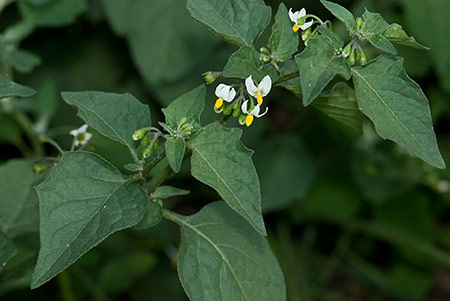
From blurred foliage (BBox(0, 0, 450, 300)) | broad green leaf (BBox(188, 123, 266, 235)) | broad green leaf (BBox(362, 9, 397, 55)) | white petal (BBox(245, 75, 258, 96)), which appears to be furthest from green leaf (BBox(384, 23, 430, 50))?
blurred foliage (BBox(0, 0, 450, 300))

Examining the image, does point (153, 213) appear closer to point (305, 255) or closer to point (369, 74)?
point (369, 74)

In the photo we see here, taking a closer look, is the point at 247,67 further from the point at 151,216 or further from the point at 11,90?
the point at 11,90

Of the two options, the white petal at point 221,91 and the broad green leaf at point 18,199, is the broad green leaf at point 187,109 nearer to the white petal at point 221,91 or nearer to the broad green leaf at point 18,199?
the white petal at point 221,91

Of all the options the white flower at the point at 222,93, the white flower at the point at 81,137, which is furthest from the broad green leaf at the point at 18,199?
the white flower at the point at 222,93

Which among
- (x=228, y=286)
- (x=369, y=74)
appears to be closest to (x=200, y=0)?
(x=369, y=74)

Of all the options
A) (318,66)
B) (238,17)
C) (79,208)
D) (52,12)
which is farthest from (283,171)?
(79,208)

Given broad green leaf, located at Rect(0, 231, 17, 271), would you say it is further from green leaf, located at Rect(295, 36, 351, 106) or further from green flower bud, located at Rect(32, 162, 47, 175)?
green leaf, located at Rect(295, 36, 351, 106)
